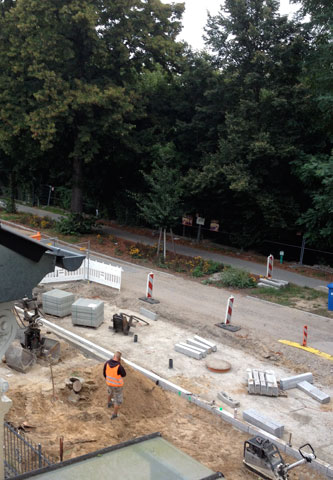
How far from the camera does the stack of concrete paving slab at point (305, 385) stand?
10.7 metres

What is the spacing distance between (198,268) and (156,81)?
1629 cm

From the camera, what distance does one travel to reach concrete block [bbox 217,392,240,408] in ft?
33.3

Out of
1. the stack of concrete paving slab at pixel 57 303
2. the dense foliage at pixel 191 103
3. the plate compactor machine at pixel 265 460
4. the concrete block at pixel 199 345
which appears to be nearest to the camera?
the plate compactor machine at pixel 265 460

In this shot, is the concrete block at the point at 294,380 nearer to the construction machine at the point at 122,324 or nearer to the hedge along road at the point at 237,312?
the hedge along road at the point at 237,312

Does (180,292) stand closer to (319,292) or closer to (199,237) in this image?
(319,292)

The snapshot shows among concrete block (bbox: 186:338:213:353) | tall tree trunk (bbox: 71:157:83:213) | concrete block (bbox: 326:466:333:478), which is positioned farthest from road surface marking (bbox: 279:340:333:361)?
tall tree trunk (bbox: 71:157:83:213)

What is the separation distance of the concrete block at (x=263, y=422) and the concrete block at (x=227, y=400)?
1.46 feet

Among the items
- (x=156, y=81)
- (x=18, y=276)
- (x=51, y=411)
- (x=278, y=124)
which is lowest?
(x=51, y=411)

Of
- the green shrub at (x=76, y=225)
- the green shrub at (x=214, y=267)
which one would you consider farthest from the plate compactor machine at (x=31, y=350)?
the green shrub at (x=76, y=225)

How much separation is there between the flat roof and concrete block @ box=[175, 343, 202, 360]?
19.0 ft

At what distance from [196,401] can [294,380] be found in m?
2.68

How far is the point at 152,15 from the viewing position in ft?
89.2

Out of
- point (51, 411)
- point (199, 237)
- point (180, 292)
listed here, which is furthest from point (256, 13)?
point (51, 411)

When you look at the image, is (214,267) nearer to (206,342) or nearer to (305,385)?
(206,342)
